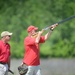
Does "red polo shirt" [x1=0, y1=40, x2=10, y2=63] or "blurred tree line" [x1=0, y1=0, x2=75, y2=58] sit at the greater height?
"blurred tree line" [x1=0, y1=0, x2=75, y2=58]

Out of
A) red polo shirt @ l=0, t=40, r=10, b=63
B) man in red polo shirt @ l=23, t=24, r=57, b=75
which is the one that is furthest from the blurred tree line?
red polo shirt @ l=0, t=40, r=10, b=63

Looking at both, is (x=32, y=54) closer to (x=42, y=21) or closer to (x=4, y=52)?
(x=4, y=52)

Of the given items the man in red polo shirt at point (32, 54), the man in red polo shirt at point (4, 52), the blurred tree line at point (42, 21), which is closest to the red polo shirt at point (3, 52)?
the man in red polo shirt at point (4, 52)

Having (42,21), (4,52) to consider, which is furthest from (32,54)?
(42,21)

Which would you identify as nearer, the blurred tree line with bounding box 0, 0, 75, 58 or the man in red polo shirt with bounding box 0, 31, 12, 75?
the man in red polo shirt with bounding box 0, 31, 12, 75

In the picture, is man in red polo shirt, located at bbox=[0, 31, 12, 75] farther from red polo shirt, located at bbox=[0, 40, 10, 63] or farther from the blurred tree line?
the blurred tree line

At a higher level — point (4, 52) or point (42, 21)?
point (42, 21)

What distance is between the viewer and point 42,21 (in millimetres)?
20219

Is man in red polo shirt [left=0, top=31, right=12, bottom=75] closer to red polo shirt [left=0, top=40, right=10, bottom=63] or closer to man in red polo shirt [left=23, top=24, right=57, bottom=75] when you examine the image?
red polo shirt [left=0, top=40, right=10, bottom=63]

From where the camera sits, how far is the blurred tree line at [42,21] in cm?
1988

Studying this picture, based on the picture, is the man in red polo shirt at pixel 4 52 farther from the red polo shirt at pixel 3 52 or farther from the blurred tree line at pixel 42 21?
the blurred tree line at pixel 42 21

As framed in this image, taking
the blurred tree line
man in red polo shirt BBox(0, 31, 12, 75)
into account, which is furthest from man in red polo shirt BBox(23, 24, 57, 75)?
the blurred tree line

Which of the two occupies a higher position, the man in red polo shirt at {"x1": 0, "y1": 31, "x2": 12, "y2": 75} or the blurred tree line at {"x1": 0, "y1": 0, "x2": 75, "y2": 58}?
the blurred tree line at {"x1": 0, "y1": 0, "x2": 75, "y2": 58}

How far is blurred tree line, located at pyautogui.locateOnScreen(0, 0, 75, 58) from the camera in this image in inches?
782
